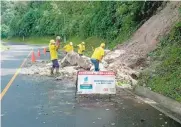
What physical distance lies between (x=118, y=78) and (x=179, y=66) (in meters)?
3.46

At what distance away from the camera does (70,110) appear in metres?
10.8

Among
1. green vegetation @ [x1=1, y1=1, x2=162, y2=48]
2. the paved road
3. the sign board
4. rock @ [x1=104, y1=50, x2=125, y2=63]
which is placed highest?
green vegetation @ [x1=1, y1=1, x2=162, y2=48]

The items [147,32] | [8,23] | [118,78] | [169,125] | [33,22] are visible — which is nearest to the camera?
[169,125]

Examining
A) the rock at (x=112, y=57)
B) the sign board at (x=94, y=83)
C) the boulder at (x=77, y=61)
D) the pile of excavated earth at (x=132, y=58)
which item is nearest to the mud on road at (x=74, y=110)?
the sign board at (x=94, y=83)

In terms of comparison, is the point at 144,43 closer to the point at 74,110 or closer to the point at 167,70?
the point at 167,70

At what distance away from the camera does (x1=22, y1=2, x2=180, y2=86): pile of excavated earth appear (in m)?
18.3

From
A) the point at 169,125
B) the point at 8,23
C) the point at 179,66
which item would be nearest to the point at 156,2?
the point at 179,66

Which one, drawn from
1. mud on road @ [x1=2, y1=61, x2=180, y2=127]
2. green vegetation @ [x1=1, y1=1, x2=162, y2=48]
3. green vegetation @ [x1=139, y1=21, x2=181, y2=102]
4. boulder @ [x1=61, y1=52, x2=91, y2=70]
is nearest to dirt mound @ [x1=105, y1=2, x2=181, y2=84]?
green vegetation @ [x1=139, y1=21, x2=181, y2=102]

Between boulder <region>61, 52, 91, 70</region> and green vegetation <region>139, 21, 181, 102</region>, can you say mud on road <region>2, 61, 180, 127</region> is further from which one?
boulder <region>61, 52, 91, 70</region>

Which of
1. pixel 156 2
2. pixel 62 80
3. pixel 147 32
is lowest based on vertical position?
pixel 62 80

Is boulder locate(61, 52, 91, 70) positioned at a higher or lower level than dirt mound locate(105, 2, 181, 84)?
lower

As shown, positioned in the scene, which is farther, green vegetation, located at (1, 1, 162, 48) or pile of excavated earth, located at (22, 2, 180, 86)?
green vegetation, located at (1, 1, 162, 48)

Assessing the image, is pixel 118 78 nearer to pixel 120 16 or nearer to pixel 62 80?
pixel 62 80

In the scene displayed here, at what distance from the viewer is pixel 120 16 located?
3606 cm
